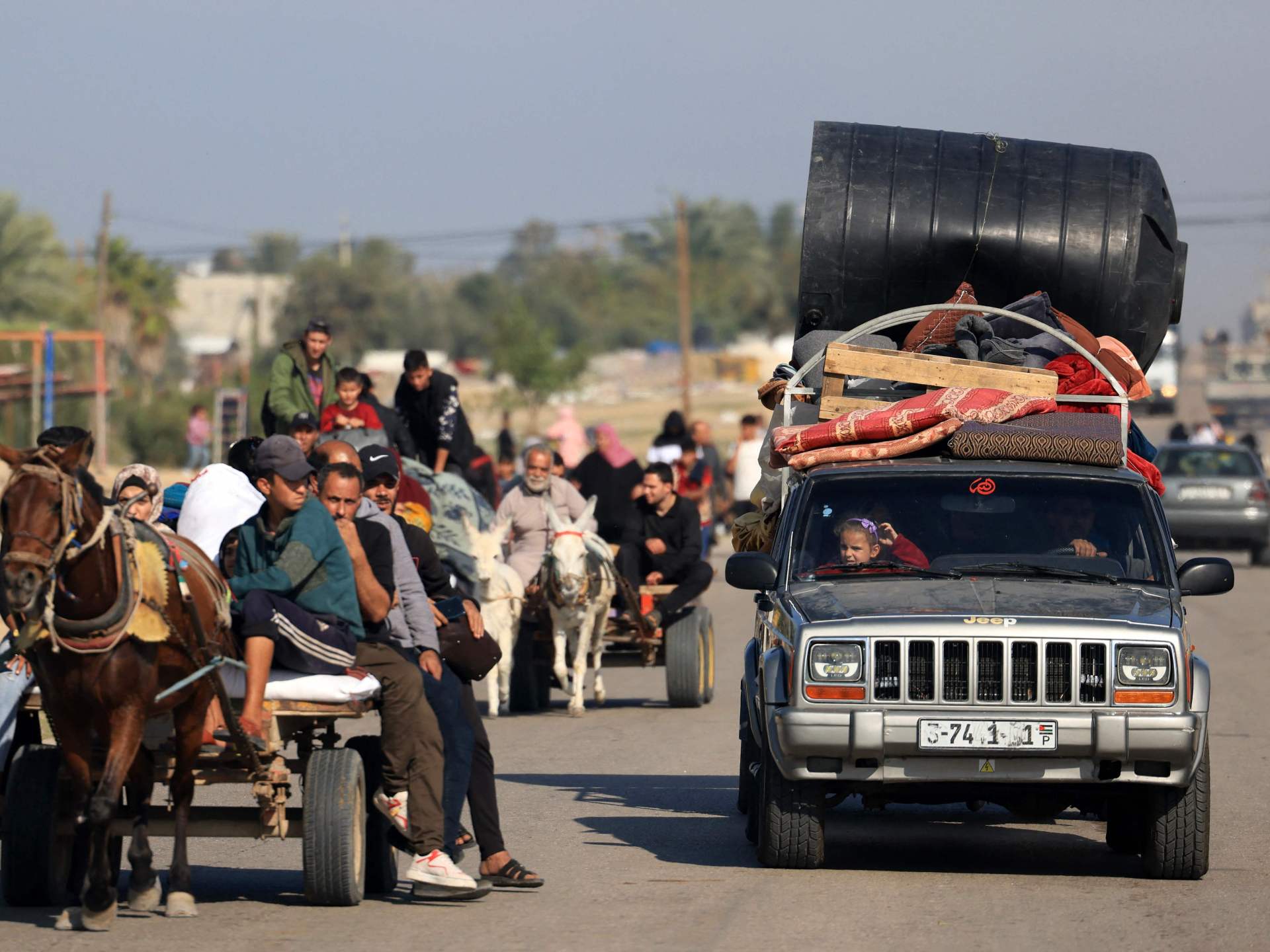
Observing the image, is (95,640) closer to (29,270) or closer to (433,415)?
(433,415)

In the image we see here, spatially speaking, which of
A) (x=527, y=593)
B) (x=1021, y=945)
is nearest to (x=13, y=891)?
(x=1021, y=945)

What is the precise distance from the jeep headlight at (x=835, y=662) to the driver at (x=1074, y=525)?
4.70ft

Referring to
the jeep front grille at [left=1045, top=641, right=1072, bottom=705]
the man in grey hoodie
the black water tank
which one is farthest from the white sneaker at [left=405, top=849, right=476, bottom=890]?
the black water tank

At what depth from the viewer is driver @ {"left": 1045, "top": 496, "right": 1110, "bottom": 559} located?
9680 mm

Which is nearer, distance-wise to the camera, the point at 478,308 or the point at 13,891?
the point at 13,891

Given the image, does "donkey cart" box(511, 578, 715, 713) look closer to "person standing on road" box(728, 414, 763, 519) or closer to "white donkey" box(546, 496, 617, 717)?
"white donkey" box(546, 496, 617, 717)

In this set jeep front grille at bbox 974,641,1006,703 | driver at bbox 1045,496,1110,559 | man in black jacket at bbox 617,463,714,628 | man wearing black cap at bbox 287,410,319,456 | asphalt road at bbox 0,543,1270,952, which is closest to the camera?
asphalt road at bbox 0,543,1270,952

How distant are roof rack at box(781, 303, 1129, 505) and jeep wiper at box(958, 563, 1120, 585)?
69cm

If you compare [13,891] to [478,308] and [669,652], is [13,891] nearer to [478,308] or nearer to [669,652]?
[669,652]

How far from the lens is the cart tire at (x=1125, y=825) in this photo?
9555 mm

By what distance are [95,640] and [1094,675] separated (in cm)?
420

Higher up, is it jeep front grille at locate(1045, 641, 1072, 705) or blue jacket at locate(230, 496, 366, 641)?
blue jacket at locate(230, 496, 366, 641)

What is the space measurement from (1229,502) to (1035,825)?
21550mm

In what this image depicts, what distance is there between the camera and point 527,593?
652 inches
